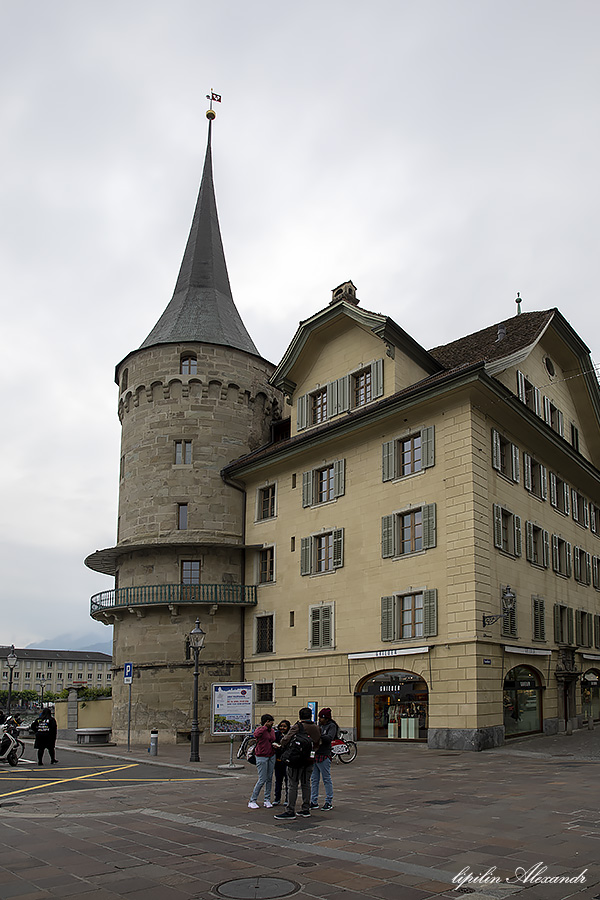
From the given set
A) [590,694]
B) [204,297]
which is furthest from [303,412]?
[590,694]

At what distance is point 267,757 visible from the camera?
42.4 feet

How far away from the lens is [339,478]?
98.6ft

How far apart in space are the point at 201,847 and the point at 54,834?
7.92ft

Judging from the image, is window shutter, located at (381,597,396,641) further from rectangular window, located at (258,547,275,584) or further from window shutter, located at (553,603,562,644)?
rectangular window, located at (258,547,275,584)

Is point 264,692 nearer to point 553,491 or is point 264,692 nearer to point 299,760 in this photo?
point 553,491

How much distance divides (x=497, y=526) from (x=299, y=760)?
50.4 feet

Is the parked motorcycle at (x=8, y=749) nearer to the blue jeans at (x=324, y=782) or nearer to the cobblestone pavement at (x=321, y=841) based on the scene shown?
the cobblestone pavement at (x=321, y=841)

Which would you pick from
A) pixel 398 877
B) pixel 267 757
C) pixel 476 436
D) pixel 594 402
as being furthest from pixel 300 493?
pixel 398 877

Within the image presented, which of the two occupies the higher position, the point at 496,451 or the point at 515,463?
the point at 496,451

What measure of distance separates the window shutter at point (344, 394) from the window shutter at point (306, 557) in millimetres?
5270

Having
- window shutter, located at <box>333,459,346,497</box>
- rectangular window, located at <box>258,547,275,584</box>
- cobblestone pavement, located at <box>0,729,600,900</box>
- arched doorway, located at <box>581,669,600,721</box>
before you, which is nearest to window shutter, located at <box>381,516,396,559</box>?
window shutter, located at <box>333,459,346,497</box>

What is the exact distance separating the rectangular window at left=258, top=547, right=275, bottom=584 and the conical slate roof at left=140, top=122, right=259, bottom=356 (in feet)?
31.9

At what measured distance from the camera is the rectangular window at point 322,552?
2934 cm

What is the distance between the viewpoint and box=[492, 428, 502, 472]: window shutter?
86.7 ft
